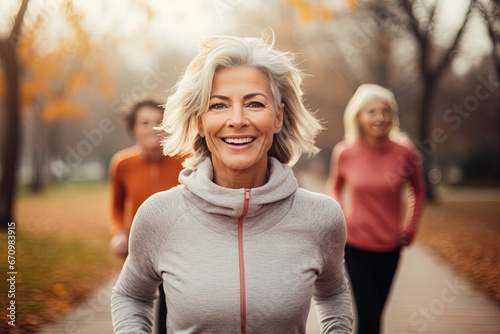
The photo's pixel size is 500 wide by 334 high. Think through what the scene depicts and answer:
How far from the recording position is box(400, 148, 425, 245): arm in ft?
16.0

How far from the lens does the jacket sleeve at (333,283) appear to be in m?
2.29

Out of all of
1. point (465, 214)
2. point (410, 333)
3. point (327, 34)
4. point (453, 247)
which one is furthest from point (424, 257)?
point (327, 34)

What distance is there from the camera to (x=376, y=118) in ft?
16.0

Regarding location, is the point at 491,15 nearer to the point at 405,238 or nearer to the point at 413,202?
the point at 413,202

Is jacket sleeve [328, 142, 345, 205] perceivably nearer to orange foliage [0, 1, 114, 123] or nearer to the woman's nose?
the woman's nose

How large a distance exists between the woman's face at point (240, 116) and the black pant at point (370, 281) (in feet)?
8.85

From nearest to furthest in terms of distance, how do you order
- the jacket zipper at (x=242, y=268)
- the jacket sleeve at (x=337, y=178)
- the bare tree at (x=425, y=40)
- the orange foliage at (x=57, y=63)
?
the jacket zipper at (x=242, y=268)
the jacket sleeve at (x=337, y=178)
the orange foliage at (x=57, y=63)
the bare tree at (x=425, y=40)

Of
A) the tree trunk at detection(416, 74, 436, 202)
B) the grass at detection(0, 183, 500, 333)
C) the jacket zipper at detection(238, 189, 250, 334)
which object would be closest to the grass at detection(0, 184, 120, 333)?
the grass at detection(0, 183, 500, 333)

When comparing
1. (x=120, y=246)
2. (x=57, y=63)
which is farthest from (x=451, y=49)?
(x=120, y=246)

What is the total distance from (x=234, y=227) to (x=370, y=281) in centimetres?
276

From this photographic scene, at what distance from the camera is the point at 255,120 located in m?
2.21

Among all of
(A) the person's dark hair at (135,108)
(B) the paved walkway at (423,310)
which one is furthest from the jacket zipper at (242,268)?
(B) the paved walkway at (423,310)

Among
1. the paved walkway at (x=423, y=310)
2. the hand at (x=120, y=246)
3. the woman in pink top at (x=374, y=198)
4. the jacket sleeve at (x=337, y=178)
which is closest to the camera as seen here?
the hand at (x=120, y=246)

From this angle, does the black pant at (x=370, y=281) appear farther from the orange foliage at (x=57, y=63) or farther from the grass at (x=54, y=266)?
the orange foliage at (x=57, y=63)
